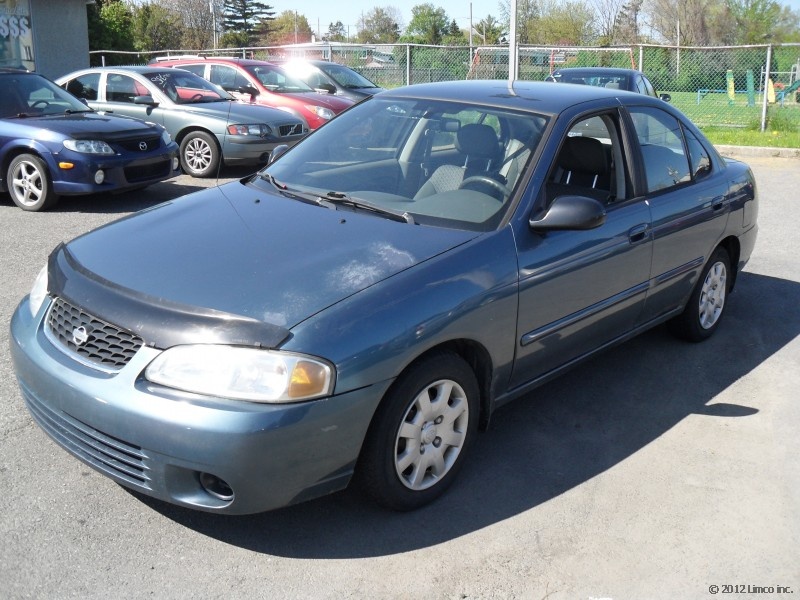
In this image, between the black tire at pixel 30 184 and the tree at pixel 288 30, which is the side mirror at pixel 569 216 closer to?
the black tire at pixel 30 184

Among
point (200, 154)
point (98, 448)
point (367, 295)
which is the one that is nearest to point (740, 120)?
point (200, 154)

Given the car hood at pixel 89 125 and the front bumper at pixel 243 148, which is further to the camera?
the front bumper at pixel 243 148

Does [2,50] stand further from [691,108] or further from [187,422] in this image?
[187,422]

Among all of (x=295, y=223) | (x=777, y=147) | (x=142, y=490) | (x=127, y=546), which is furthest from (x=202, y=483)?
(x=777, y=147)

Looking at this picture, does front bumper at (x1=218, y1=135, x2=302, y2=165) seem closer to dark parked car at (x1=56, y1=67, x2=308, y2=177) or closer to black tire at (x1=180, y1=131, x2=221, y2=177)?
dark parked car at (x1=56, y1=67, x2=308, y2=177)

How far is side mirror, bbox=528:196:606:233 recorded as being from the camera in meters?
3.79

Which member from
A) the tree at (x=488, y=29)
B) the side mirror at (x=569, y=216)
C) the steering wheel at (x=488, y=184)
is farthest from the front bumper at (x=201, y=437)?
the tree at (x=488, y=29)

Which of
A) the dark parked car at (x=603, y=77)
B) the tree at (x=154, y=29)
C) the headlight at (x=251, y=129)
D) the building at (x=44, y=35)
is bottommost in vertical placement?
the headlight at (x=251, y=129)

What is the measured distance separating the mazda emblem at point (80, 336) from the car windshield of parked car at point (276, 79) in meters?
11.4

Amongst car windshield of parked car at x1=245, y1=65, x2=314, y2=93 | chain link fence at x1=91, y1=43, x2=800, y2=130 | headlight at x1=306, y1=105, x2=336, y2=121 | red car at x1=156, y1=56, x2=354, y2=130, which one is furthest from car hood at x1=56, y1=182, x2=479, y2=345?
chain link fence at x1=91, y1=43, x2=800, y2=130

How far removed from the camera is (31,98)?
952cm

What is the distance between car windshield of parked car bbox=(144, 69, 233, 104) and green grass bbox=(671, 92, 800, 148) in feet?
29.1

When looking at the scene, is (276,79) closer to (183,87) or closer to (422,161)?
(183,87)

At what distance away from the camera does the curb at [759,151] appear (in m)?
14.6
